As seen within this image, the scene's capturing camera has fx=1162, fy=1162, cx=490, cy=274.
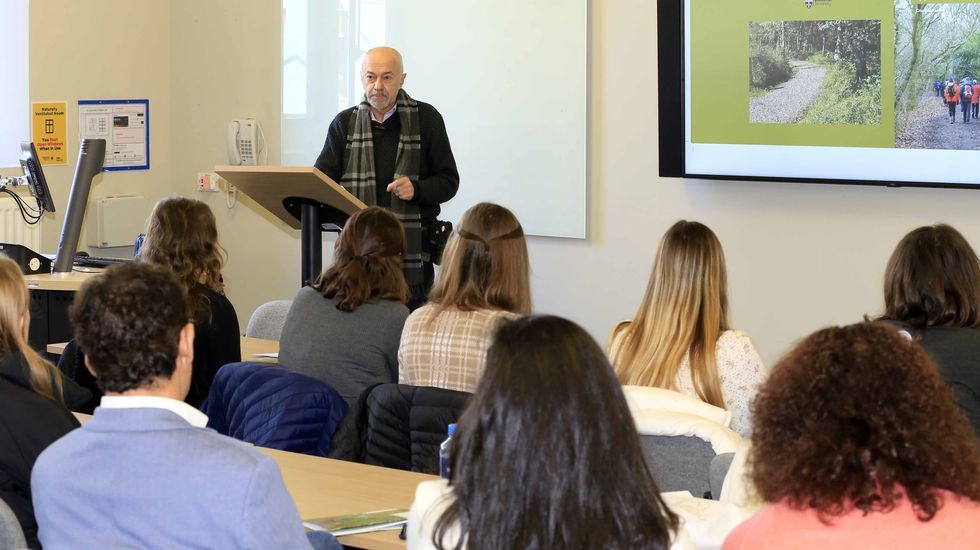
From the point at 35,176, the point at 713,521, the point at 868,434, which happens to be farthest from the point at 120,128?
the point at 868,434

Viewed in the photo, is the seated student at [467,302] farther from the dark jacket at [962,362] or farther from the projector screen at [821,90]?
the projector screen at [821,90]

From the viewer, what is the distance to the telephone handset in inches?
274

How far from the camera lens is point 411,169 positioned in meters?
5.21

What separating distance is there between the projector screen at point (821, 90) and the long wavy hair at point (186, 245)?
2.46 meters

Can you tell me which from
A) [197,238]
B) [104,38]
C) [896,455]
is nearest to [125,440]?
[896,455]

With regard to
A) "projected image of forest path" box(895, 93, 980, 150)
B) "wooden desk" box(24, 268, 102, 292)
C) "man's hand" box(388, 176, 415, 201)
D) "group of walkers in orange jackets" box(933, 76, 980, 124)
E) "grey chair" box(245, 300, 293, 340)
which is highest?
"group of walkers in orange jackets" box(933, 76, 980, 124)

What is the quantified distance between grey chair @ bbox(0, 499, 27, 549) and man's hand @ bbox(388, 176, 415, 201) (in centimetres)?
286

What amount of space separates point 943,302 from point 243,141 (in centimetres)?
481

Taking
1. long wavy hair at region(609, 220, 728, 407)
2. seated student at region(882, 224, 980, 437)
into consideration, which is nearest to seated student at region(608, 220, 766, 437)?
long wavy hair at region(609, 220, 728, 407)

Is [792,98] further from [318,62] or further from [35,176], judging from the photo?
[35,176]

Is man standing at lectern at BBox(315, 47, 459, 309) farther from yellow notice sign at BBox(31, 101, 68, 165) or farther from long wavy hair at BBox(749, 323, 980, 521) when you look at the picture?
long wavy hair at BBox(749, 323, 980, 521)

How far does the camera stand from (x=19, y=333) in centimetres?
262

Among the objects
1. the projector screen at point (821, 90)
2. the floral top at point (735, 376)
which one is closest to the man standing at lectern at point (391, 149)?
the projector screen at point (821, 90)

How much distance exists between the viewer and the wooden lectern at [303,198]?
171 inches
